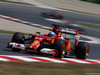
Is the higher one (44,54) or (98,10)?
(98,10)

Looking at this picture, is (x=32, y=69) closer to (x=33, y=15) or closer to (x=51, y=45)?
(x=51, y=45)

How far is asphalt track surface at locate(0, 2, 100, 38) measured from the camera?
68.8 feet

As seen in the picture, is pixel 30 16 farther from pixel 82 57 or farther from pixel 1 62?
pixel 1 62

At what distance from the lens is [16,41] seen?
984 cm

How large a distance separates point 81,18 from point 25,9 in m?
5.57

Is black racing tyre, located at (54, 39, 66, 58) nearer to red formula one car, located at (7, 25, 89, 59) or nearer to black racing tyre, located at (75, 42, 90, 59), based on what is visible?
red formula one car, located at (7, 25, 89, 59)

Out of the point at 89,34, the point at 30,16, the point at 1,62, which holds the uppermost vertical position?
the point at 30,16

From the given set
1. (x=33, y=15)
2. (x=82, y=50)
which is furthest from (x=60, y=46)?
(x=33, y=15)

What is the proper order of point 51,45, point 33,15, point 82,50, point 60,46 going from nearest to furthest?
point 60,46, point 51,45, point 82,50, point 33,15

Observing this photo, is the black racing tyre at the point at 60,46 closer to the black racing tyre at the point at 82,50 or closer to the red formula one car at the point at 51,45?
the red formula one car at the point at 51,45

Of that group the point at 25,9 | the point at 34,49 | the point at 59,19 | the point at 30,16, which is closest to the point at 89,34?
the point at 59,19

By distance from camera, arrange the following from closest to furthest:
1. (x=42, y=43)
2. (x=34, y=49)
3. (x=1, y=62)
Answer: (x=1, y=62) < (x=34, y=49) < (x=42, y=43)

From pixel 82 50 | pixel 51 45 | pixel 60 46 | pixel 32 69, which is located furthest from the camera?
pixel 82 50

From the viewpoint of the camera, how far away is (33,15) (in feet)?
77.3
